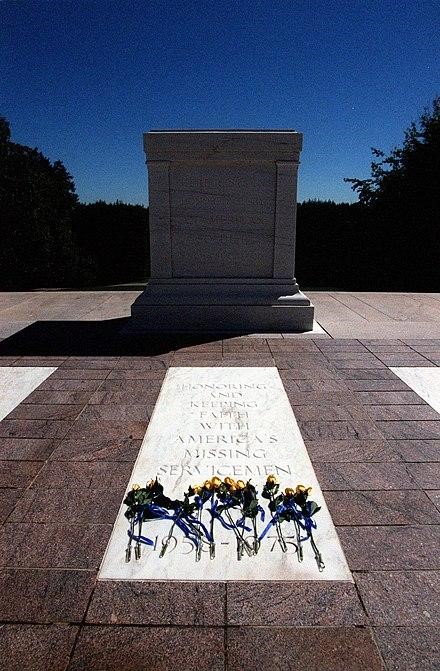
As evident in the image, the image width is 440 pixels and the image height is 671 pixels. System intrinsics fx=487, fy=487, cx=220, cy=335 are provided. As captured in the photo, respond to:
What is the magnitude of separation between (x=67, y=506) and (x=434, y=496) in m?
1.98

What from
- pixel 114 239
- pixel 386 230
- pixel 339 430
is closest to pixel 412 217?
pixel 386 230

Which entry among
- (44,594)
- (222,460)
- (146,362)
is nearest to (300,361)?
(146,362)

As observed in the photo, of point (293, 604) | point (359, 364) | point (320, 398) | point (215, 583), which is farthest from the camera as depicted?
point (359, 364)

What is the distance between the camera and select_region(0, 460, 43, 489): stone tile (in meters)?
2.78

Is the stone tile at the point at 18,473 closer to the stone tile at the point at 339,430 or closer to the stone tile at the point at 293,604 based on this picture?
the stone tile at the point at 293,604

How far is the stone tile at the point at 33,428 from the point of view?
3379mm

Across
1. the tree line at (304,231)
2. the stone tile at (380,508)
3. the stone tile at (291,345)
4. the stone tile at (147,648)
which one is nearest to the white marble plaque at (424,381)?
the stone tile at (291,345)

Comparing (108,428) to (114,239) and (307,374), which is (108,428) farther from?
(114,239)

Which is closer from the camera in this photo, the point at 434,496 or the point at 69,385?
the point at 434,496

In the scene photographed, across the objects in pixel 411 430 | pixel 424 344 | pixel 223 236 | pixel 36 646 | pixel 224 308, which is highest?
pixel 223 236

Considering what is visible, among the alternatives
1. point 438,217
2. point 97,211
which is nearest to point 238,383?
point 438,217

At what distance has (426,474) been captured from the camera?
9.46 ft

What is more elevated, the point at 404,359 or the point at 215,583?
the point at 404,359

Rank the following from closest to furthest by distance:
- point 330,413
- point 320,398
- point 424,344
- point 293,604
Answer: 1. point 293,604
2. point 330,413
3. point 320,398
4. point 424,344
